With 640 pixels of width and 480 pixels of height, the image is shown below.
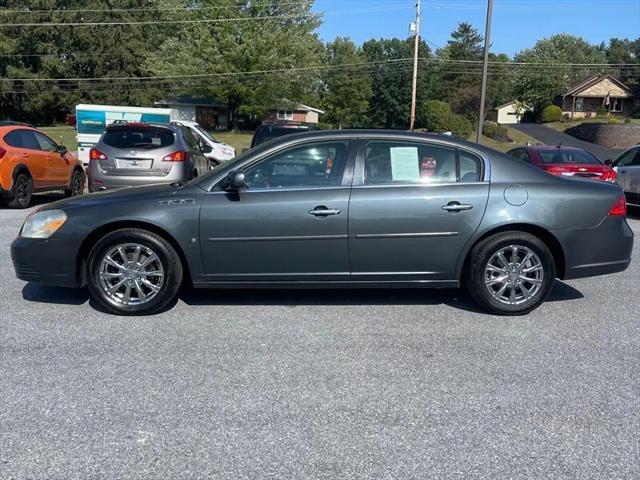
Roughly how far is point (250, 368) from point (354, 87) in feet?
231

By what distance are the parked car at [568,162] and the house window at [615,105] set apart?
7514 centimetres

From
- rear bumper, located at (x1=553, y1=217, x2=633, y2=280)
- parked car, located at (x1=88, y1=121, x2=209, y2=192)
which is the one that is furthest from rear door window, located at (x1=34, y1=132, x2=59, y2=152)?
rear bumper, located at (x1=553, y1=217, x2=633, y2=280)

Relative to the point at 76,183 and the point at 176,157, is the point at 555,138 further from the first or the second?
the point at 176,157

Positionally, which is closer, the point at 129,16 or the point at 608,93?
the point at 129,16

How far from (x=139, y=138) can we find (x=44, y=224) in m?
5.63

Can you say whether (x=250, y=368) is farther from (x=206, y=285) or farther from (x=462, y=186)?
(x=462, y=186)

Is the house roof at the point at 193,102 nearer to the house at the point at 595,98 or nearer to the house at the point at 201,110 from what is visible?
the house at the point at 201,110

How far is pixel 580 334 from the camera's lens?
509cm

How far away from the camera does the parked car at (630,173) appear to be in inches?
488

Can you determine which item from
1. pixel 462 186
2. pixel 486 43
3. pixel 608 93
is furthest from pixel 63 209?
pixel 608 93

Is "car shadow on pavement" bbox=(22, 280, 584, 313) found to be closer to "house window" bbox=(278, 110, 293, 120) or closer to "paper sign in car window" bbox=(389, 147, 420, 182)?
"paper sign in car window" bbox=(389, 147, 420, 182)

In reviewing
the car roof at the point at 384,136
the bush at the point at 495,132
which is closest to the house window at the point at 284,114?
the bush at the point at 495,132

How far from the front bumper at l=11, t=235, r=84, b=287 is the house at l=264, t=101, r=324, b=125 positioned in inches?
1751

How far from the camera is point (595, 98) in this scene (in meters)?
77.7
